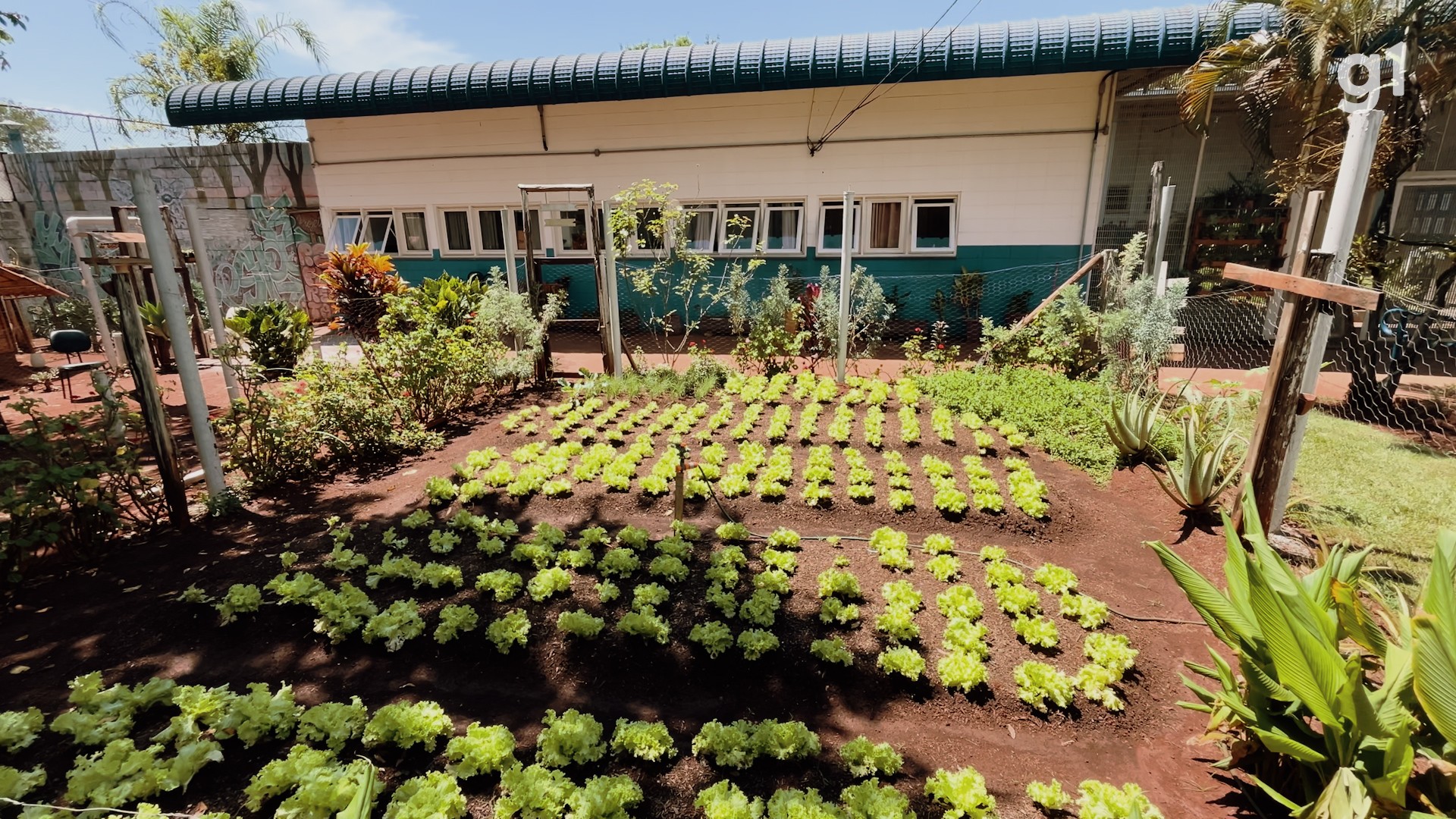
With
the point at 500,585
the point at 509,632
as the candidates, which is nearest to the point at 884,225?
the point at 500,585

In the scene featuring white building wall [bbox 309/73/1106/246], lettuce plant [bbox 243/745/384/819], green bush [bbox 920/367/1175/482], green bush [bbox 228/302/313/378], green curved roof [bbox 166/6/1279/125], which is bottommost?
lettuce plant [bbox 243/745/384/819]

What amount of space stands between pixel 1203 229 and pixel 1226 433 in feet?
34.1

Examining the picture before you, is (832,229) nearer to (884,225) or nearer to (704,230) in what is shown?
(884,225)

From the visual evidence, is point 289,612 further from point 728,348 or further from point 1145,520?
point 728,348

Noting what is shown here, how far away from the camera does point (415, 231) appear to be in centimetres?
1358

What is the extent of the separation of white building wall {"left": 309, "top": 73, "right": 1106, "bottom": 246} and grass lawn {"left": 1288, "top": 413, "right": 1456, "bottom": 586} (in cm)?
612

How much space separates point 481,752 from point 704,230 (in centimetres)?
1122

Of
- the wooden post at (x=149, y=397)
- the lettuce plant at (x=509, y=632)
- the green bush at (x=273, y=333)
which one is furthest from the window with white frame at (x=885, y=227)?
the wooden post at (x=149, y=397)

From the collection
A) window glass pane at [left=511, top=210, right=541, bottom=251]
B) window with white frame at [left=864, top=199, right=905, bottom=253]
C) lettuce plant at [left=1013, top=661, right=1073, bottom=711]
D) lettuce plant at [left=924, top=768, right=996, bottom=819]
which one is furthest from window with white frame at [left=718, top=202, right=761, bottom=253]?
lettuce plant at [left=924, top=768, right=996, bottom=819]

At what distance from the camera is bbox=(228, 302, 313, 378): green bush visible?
8445mm

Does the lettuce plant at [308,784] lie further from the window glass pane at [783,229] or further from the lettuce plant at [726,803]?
the window glass pane at [783,229]

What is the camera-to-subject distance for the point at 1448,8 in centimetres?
668

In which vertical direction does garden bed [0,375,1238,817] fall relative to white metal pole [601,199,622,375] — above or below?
below

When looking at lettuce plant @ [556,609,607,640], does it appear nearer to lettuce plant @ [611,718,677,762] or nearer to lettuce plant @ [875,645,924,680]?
lettuce plant @ [611,718,677,762]
